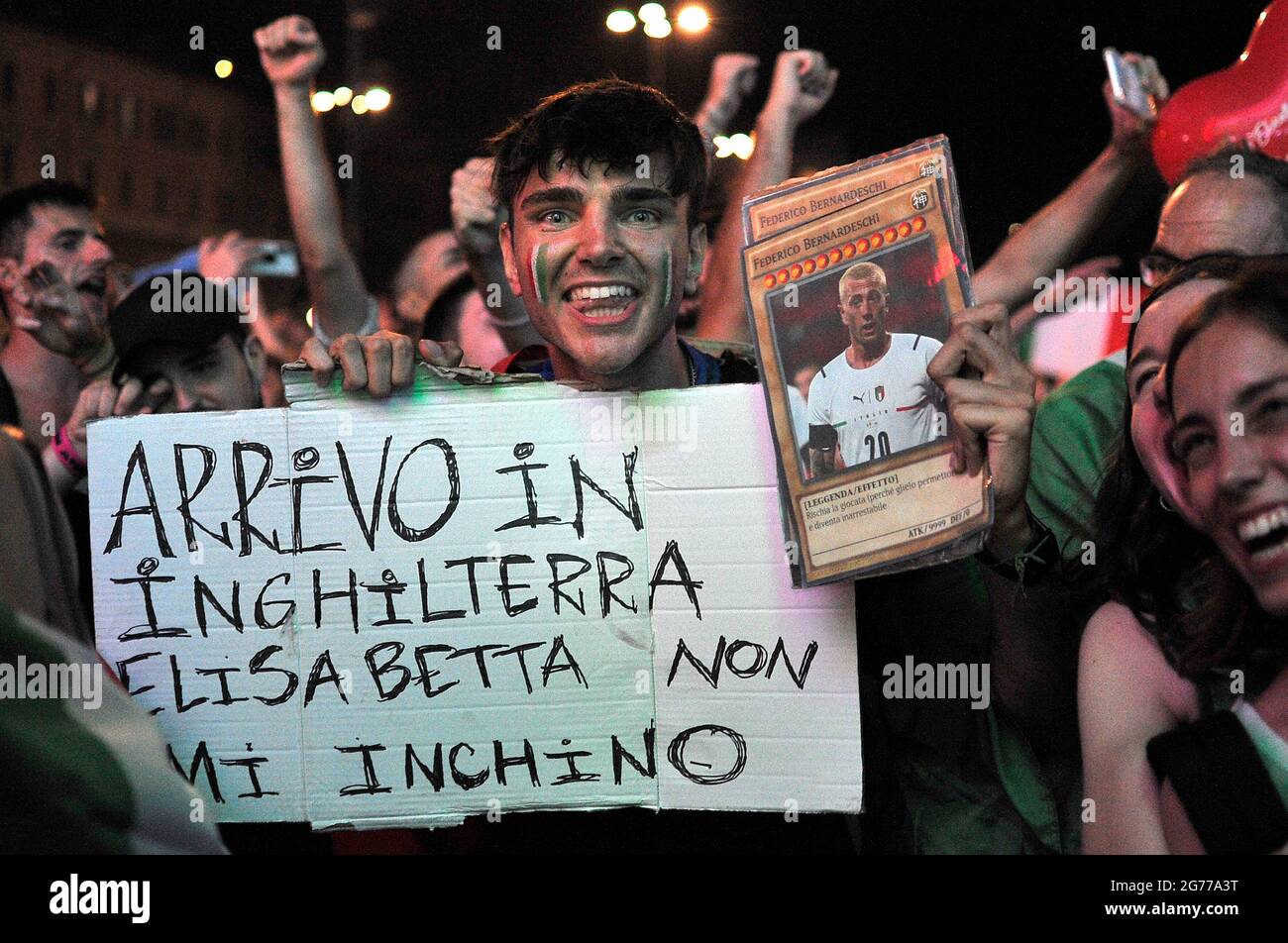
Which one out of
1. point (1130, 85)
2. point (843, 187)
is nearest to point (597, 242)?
point (843, 187)

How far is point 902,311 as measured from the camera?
189 cm

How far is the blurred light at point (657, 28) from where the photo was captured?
423 centimetres

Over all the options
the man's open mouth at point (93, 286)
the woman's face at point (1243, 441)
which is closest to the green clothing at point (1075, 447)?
the woman's face at point (1243, 441)

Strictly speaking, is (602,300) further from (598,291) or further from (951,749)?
(951,749)

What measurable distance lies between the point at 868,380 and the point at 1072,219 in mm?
1615

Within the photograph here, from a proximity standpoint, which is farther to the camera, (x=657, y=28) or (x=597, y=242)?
(x=657, y=28)

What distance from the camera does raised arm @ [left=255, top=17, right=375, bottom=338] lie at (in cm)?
352

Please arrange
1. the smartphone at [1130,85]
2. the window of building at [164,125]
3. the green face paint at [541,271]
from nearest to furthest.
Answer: the green face paint at [541,271] → the smartphone at [1130,85] → the window of building at [164,125]

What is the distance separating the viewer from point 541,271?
86.3 inches

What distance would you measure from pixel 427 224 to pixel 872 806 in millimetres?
3006

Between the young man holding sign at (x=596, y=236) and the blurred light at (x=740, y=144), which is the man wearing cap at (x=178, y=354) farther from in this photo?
the blurred light at (x=740, y=144)

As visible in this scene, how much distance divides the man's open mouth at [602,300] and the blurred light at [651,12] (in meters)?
2.34
